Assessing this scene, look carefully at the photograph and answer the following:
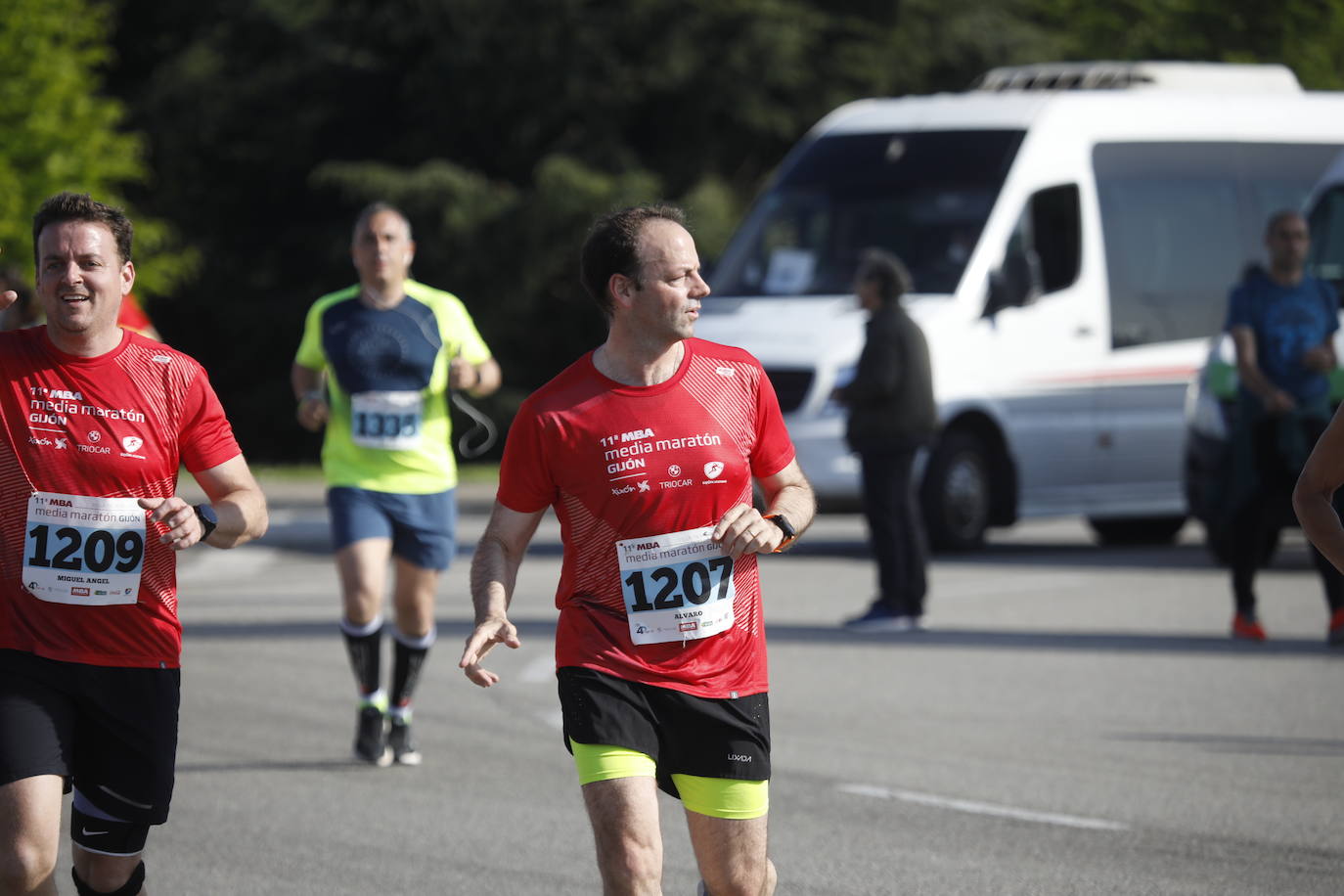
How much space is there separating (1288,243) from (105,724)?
777 cm

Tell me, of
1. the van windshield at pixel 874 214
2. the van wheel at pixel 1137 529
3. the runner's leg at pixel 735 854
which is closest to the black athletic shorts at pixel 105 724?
the runner's leg at pixel 735 854

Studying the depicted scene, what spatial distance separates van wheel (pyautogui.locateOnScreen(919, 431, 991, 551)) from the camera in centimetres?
1599

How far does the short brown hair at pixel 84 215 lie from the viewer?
16.1 feet

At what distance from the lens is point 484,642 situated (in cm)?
468

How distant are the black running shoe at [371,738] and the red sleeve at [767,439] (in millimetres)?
3775

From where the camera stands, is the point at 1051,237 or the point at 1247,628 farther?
the point at 1051,237

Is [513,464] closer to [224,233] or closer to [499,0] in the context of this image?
[499,0]

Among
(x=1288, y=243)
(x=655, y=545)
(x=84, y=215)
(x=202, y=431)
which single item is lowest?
(x=655, y=545)

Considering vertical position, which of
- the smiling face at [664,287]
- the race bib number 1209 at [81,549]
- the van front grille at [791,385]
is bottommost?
the van front grille at [791,385]

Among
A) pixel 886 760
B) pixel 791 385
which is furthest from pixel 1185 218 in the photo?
pixel 886 760

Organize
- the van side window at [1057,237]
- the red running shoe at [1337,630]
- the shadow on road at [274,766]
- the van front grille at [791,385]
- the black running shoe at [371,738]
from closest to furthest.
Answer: the shadow on road at [274,766]
the black running shoe at [371,738]
the red running shoe at [1337,630]
the van front grille at [791,385]
the van side window at [1057,237]

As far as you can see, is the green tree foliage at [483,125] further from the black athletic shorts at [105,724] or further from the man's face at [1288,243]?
the black athletic shorts at [105,724]

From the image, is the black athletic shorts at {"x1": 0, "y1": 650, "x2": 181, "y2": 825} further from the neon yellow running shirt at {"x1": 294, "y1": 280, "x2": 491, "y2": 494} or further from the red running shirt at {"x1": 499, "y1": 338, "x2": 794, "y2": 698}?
the neon yellow running shirt at {"x1": 294, "y1": 280, "x2": 491, "y2": 494}

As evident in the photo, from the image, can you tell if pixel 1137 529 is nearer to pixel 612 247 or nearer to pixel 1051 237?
pixel 1051 237
